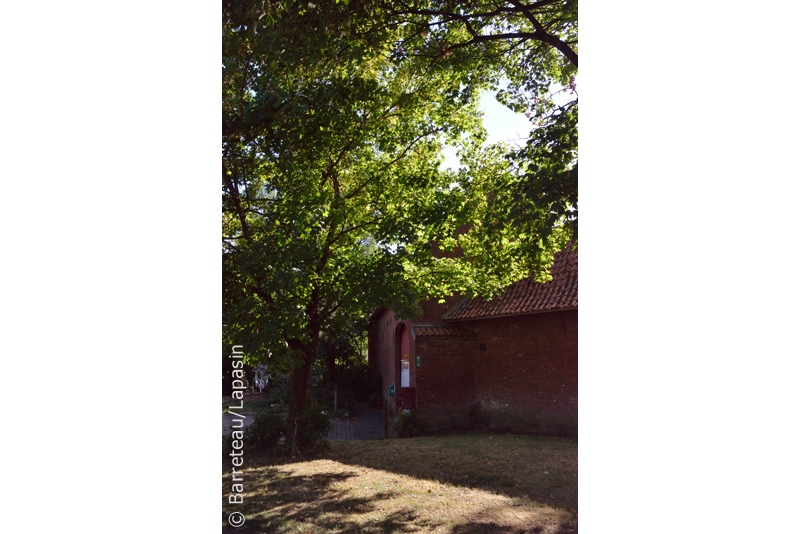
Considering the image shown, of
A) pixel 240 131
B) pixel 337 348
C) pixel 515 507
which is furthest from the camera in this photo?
pixel 337 348

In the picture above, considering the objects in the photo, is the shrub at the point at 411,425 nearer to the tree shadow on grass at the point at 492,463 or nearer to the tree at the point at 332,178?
the tree shadow on grass at the point at 492,463

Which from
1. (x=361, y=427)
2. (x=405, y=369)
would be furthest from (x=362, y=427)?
(x=405, y=369)

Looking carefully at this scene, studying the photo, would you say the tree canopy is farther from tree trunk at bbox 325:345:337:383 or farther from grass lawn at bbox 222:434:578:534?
tree trunk at bbox 325:345:337:383

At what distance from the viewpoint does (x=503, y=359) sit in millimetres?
11117

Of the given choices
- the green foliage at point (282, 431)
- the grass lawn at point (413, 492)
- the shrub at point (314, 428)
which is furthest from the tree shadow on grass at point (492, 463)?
the green foliage at point (282, 431)

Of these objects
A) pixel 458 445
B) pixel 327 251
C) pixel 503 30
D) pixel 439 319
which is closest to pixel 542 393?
pixel 458 445

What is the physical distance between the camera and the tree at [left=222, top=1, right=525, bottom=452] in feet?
17.5

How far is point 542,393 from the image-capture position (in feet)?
31.9

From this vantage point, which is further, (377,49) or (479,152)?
(479,152)

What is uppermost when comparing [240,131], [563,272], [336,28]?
[336,28]

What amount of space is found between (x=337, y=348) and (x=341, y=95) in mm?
14597

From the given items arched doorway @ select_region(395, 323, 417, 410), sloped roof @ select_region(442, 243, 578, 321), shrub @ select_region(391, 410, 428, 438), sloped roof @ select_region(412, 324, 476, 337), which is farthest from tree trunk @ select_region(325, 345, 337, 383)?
sloped roof @ select_region(442, 243, 578, 321)

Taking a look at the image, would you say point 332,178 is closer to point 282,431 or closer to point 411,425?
point 282,431

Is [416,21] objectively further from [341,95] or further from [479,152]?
[479,152]
